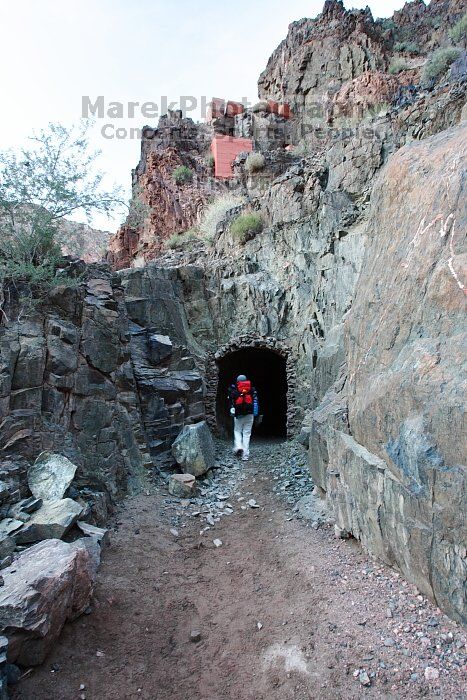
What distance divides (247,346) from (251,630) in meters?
7.63

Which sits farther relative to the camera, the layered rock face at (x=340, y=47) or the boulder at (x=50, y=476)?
the layered rock face at (x=340, y=47)

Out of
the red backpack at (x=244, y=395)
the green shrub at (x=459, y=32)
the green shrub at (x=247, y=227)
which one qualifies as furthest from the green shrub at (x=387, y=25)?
the red backpack at (x=244, y=395)

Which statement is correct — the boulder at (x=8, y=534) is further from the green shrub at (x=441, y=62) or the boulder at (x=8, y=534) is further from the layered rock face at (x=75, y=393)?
the green shrub at (x=441, y=62)

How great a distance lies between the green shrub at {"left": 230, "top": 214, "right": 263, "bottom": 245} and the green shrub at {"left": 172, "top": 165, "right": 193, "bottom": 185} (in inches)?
334

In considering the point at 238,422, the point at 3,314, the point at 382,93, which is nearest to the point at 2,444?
the point at 3,314

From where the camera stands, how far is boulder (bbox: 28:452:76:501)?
5.04 metres

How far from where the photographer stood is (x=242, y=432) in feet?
31.9

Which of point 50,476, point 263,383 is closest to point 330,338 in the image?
point 50,476

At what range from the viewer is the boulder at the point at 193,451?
758 centimetres

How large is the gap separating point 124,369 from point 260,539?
12.6 ft

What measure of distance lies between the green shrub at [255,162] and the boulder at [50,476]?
50.5 feet

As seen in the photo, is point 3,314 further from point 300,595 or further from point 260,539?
point 300,595

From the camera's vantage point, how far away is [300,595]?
425 centimetres

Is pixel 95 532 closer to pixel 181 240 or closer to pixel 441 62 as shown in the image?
pixel 181 240
